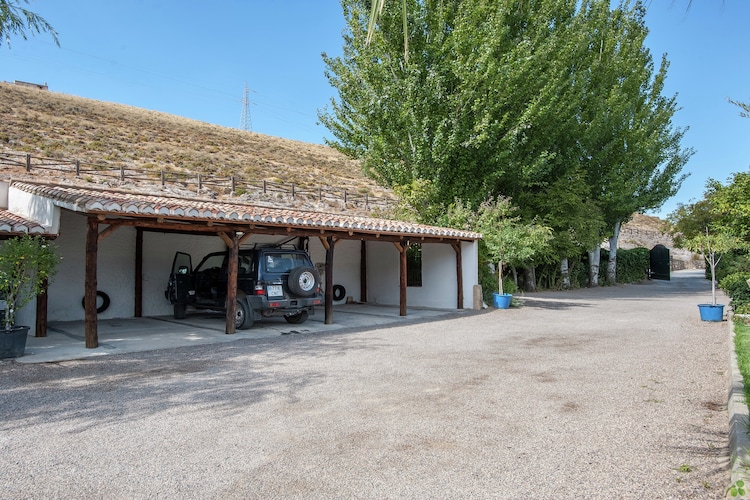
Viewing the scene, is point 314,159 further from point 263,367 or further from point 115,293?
point 263,367

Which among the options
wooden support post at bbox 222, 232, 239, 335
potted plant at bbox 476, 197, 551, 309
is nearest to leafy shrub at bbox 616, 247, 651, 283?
potted plant at bbox 476, 197, 551, 309

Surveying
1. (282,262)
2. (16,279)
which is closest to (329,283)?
(282,262)

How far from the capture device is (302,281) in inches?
412

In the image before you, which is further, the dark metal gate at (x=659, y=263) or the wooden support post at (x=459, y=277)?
the dark metal gate at (x=659, y=263)

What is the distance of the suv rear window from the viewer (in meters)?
10.4

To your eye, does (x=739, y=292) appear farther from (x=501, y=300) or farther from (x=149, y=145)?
(x=149, y=145)

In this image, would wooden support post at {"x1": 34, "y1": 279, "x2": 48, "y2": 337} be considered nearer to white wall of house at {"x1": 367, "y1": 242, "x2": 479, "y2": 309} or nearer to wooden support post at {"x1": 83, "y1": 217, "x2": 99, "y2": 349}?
wooden support post at {"x1": 83, "y1": 217, "x2": 99, "y2": 349}

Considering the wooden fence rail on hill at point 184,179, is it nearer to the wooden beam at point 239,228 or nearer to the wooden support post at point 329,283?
the wooden beam at point 239,228

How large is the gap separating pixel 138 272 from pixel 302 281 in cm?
499

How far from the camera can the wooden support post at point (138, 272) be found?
12.7 metres

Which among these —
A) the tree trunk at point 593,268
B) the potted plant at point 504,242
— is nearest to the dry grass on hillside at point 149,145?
the potted plant at point 504,242

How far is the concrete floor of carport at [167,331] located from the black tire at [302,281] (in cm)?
78

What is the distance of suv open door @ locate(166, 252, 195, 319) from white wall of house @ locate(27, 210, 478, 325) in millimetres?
1024

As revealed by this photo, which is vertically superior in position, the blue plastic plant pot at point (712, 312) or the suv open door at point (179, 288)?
the suv open door at point (179, 288)
